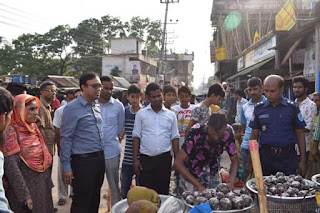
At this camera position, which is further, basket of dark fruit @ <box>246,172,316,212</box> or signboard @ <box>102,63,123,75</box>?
signboard @ <box>102,63,123,75</box>

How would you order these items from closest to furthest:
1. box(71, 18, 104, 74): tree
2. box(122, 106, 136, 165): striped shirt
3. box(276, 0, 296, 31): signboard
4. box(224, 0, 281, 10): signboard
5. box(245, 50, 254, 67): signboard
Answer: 1. box(122, 106, 136, 165): striped shirt
2. box(276, 0, 296, 31): signboard
3. box(245, 50, 254, 67): signboard
4. box(224, 0, 281, 10): signboard
5. box(71, 18, 104, 74): tree

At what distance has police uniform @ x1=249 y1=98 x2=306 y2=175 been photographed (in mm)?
3402

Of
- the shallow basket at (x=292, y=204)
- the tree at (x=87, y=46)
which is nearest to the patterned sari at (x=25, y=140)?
the shallow basket at (x=292, y=204)

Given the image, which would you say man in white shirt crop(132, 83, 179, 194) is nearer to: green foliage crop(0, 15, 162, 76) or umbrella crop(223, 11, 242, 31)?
umbrella crop(223, 11, 242, 31)

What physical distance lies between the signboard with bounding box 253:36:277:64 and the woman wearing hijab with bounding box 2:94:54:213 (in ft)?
29.8

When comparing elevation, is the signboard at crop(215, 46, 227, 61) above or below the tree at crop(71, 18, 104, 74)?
below

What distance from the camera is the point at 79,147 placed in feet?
11.2

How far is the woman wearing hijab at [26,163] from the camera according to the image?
265cm

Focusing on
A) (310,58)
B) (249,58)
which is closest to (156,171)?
(310,58)

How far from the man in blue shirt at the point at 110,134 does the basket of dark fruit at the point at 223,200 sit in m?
1.77

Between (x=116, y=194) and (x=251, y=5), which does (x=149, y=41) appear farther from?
(x=116, y=194)

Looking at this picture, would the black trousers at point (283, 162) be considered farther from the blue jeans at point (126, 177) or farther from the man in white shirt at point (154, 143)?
the blue jeans at point (126, 177)

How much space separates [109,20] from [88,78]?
1821 inches

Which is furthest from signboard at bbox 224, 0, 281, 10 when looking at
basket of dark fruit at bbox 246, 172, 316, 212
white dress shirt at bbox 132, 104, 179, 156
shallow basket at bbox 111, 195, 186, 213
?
shallow basket at bbox 111, 195, 186, 213
